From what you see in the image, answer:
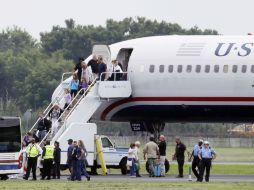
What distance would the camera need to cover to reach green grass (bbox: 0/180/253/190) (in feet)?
169

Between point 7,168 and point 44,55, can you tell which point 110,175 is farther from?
point 44,55

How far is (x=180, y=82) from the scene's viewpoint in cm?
6550

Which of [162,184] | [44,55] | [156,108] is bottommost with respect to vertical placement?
[162,184]

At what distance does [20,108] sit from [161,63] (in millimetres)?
79237

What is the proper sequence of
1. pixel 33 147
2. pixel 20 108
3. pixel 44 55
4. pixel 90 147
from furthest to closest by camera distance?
pixel 44 55, pixel 20 108, pixel 90 147, pixel 33 147

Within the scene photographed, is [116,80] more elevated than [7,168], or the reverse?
[116,80]

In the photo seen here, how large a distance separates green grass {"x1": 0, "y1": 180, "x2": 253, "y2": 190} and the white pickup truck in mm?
7114

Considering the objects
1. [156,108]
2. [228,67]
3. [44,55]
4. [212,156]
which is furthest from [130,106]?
[44,55]

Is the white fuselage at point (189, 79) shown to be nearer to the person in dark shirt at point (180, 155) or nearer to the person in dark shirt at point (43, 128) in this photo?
the person in dark shirt at point (43, 128)

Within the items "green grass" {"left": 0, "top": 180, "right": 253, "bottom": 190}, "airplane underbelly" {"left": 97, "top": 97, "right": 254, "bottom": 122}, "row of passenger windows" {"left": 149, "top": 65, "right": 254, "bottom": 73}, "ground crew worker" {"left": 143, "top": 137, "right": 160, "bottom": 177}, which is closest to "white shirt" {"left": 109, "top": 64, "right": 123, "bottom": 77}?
"row of passenger windows" {"left": 149, "top": 65, "right": 254, "bottom": 73}

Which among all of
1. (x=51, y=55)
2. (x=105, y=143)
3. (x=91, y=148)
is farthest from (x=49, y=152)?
(x=51, y=55)

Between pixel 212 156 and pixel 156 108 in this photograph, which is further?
pixel 156 108

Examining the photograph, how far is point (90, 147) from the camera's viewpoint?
64000 mm

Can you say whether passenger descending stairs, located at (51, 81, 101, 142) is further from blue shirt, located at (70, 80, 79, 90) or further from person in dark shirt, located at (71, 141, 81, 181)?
person in dark shirt, located at (71, 141, 81, 181)
